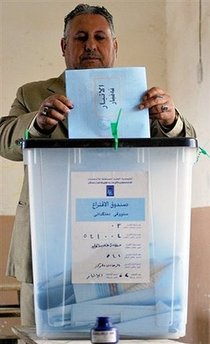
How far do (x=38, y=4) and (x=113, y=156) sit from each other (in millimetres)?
2830

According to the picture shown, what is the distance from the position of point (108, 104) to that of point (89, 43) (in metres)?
0.41

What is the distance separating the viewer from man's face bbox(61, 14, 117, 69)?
5.16ft

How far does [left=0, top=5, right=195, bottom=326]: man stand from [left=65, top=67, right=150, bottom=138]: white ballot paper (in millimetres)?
73

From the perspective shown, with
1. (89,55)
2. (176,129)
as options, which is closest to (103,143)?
(176,129)

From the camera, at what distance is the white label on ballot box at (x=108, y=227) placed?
1.21 m

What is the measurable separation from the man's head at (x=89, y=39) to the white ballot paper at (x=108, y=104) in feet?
1.13

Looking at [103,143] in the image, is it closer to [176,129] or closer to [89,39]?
[176,129]

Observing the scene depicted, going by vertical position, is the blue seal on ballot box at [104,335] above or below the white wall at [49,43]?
below

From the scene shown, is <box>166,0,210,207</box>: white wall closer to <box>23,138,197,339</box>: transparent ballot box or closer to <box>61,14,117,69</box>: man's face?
<box>61,14,117,69</box>: man's face

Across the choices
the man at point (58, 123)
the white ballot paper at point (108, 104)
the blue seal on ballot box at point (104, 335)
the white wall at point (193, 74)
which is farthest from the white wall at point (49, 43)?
the blue seal on ballot box at point (104, 335)

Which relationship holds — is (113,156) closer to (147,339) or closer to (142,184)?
(142,184)

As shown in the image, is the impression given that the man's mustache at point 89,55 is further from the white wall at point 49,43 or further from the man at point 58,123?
the white wall at point 49,43

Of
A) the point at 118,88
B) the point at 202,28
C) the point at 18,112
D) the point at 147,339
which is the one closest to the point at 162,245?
the point at 147,339

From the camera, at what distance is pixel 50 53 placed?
3.82 metres
